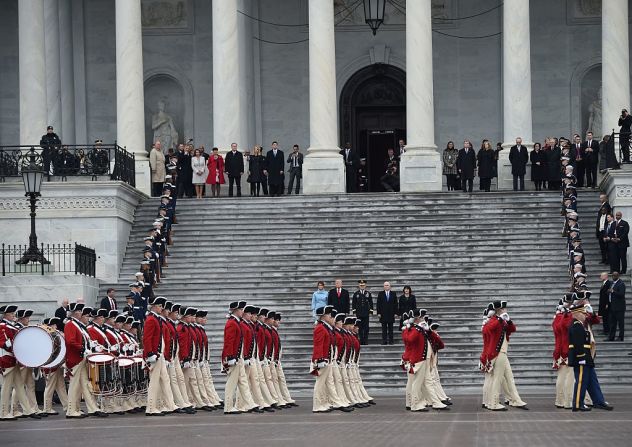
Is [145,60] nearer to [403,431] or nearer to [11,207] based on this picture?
[11,207]

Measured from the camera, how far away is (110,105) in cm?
6062

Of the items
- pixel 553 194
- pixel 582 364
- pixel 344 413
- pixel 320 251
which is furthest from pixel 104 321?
pixel 553 194

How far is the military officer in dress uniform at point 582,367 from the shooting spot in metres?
30.8

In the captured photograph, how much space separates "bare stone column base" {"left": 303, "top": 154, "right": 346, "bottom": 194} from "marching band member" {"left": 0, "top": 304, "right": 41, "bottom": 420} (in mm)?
19689

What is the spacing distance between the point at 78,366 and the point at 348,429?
6851 mm

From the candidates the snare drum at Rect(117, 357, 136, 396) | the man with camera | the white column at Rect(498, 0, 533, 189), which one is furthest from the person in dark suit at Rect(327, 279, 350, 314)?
the white column at Rect(498, 0, 533, 189)

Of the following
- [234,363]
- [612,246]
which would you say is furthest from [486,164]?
[234,363]

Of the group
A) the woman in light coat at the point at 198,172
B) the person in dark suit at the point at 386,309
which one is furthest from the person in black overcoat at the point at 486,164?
the person in dark suit at the point at 386,309

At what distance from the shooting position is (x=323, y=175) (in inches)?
2015

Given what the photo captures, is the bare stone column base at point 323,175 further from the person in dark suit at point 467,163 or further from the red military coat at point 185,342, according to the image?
the red military coat at point 185,342

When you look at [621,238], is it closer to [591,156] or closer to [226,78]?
[591,156]

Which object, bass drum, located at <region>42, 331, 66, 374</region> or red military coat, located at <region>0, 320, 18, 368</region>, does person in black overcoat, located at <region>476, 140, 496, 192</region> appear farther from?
red military coat, located at <region>0, 320, 18, 368</region>

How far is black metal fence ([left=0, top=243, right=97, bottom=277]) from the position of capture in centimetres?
4188

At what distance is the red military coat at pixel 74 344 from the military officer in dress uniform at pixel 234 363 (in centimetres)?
274
